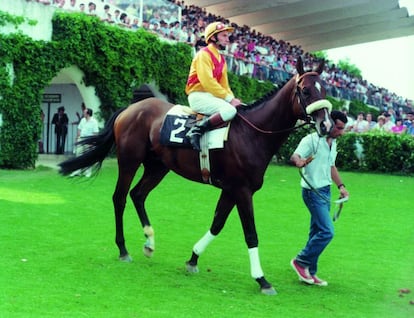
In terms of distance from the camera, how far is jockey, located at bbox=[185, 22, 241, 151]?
6571mm

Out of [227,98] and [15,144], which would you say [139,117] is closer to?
[227,98]

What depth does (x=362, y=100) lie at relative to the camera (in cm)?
3541

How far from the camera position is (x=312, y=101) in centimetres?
611

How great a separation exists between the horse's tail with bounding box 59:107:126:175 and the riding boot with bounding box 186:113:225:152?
166cm

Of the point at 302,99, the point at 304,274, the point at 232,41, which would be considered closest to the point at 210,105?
the point at 302,99

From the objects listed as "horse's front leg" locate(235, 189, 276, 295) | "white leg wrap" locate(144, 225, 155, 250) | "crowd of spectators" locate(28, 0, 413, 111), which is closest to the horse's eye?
"horse's front leg" locate(235, 189, 276, 295)

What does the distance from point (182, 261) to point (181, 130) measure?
1.54 metres

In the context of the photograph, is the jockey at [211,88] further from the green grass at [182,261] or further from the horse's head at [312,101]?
the green grass at [182,261]

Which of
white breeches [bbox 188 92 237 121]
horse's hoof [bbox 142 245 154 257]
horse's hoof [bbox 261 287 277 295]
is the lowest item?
horse's hoof [bbox 261 287 277 295]

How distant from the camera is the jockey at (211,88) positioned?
21.6 ft

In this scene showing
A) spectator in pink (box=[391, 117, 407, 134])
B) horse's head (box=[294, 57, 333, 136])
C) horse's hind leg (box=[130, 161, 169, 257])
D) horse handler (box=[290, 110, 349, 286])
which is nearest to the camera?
horse's head (box=[294, 57, 333, 136])

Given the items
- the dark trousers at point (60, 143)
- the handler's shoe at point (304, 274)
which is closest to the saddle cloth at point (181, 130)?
the handler's shoe at point (304, 274)

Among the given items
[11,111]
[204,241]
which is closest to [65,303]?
[204,241]

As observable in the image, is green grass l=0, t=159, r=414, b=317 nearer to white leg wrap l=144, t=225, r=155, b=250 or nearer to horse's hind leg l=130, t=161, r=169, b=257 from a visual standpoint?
white leg wrap l=144, t=225, r=155, b=250
